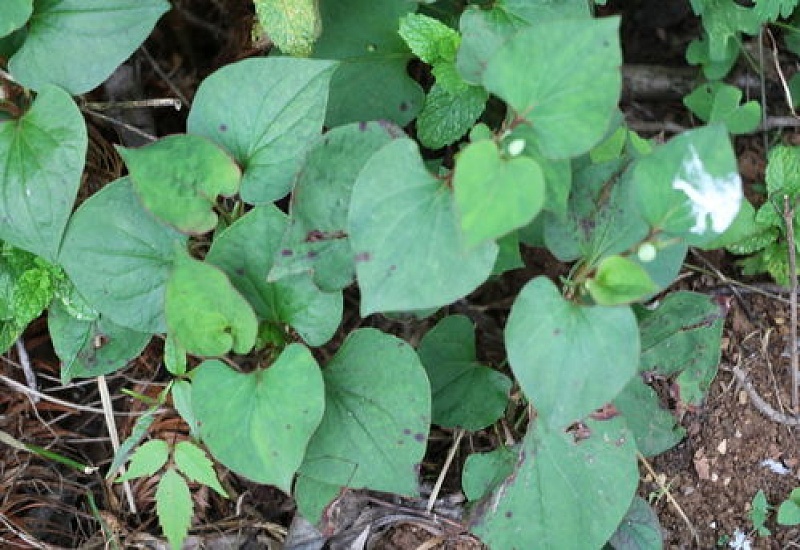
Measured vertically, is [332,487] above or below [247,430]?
below

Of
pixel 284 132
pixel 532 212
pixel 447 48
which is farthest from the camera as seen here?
pixel 447 48

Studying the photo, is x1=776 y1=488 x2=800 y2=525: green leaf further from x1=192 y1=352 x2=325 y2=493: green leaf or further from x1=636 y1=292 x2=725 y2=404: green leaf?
x1=192 y1=352 x2=325 y2=493: green leaf

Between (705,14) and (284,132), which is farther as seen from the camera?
(705,14)

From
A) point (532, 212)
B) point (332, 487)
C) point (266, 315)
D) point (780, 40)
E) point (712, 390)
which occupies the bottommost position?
point (712, 390)

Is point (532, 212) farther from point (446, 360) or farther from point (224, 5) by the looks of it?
point (224, 5)

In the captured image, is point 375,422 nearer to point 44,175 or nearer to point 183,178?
point 183,178

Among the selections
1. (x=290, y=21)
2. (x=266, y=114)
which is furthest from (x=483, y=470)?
(x=290, y=21)

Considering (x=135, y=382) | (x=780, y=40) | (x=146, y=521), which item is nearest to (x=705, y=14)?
(x=780, y=40)
